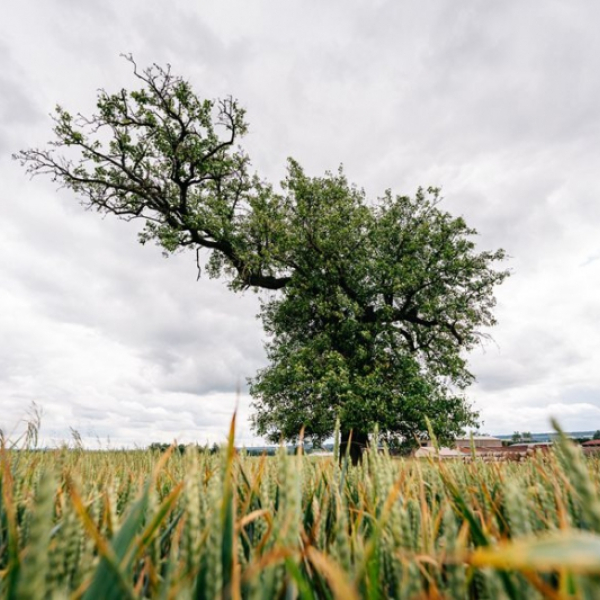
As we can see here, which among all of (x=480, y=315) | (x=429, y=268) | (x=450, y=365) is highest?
(x=429, y=268)

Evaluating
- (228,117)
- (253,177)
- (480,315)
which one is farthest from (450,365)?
(228,117)

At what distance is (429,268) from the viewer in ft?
61.3

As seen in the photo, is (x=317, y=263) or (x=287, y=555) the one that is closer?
(x=287, y=555)

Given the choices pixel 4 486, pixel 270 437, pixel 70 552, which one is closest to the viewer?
pixel 70 552

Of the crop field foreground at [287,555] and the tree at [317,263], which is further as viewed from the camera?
the tree at [317,263]

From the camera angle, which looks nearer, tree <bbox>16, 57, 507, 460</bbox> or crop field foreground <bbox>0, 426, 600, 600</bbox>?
crop field foreground <bbox>0, 426, 600, 600</bbox>

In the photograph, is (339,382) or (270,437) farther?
(270,437)

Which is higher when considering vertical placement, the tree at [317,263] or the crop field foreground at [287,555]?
the tree at [317,263]

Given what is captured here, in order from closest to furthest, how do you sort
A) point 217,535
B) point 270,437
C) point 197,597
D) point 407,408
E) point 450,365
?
point 217,535
point 197,597
point 407,408
point 450,365
point 270,437

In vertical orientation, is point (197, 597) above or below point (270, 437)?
below

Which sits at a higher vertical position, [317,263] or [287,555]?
[317,263]

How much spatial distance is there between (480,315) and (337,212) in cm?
858

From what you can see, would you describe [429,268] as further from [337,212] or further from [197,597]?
[197,597]

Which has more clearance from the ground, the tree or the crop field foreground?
the tree
